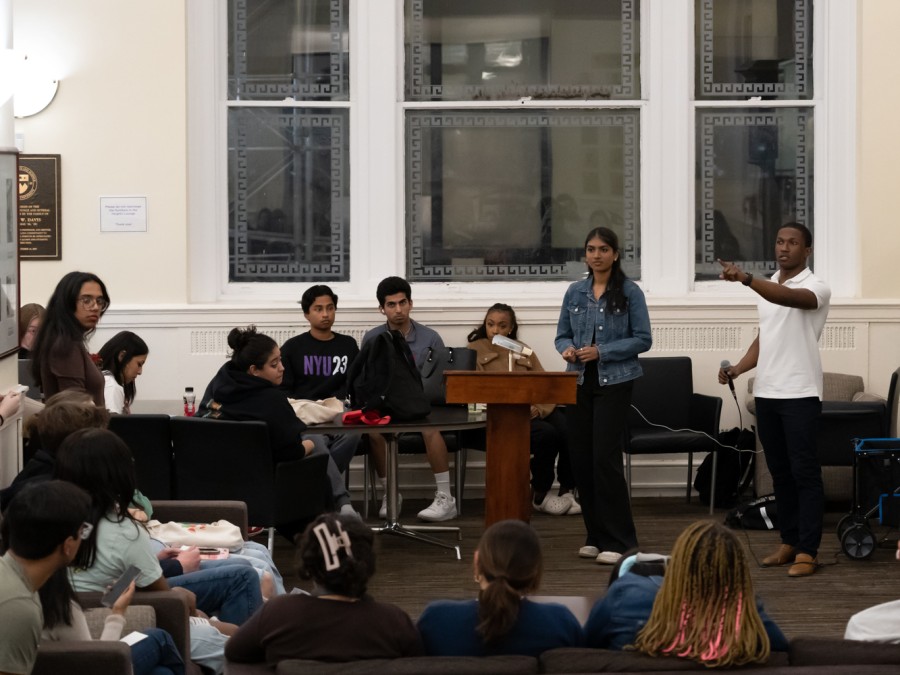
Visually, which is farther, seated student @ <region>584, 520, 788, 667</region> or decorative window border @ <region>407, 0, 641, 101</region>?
decorative window border @ <region>407, 0, 641, 101</region>

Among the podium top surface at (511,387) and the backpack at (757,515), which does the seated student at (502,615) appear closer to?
the podium top surface at (511,387)

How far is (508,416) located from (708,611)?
10.4 ft

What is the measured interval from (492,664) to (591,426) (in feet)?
12.3

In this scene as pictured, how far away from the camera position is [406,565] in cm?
646

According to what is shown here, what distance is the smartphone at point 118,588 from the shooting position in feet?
11.4

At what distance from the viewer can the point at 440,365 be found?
7.59 meters

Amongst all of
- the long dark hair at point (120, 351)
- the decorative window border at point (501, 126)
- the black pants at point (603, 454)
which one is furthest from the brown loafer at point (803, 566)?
the long dark hair at point (120, 351)

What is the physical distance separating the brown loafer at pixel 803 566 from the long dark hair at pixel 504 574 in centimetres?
347

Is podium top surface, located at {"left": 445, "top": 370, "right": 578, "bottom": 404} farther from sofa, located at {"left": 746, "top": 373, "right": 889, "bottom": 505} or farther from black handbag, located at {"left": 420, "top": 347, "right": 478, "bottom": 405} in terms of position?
A: sofa, located at {"left": 746, "top": 373, "right": 889, "bottom": 505}

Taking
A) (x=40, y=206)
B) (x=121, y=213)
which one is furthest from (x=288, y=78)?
(x=40, y=206)

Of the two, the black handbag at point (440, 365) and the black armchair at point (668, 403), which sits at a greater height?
the black handbag at point (440, 365)

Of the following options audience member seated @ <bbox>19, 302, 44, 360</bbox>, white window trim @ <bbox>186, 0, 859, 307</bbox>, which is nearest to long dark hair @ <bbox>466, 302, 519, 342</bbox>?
white window trim @ <bbox>186, 0, 859, 307</bbox>

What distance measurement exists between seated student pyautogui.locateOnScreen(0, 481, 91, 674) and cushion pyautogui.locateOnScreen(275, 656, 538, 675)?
530 mm

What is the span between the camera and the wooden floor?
5.65m
